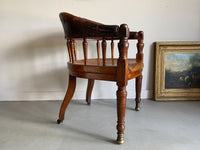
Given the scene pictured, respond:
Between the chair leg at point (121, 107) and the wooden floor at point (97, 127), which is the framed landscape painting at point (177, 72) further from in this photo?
the chair leg at point (121, 107)

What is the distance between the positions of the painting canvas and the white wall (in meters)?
0.18

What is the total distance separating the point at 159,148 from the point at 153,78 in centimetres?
93

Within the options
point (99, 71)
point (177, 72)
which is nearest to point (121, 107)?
point (99, 71)

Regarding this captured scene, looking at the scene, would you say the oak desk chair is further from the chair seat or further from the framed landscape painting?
the framed landscape painting

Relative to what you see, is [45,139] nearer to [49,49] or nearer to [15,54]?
[49,49]

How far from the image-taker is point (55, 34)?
5.32 ft

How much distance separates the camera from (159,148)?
869 mm

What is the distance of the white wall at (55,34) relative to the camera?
158cm

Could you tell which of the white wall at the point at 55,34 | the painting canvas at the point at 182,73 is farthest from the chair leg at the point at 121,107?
the painting canvas at the point at 182,73

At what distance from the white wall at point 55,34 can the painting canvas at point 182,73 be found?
0.58 feet

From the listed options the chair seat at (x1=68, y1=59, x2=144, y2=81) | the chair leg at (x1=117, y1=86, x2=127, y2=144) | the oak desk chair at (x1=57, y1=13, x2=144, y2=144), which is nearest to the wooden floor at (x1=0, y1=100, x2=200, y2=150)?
the chair leg at (x1=117, y1=86, x2=127, y2=144)

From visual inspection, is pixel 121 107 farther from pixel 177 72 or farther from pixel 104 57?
pixel 177 72

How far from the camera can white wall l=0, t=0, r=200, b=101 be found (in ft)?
5.18

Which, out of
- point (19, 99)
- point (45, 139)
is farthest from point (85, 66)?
point (19, 99)
